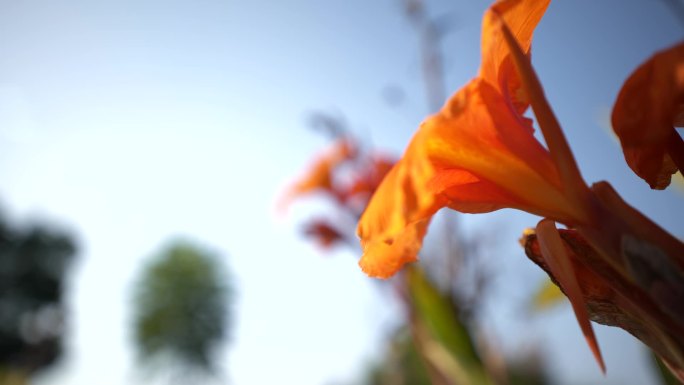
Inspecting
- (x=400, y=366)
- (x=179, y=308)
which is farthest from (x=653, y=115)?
(x=179, y=308)

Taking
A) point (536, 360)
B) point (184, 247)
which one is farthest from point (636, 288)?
point (184, 247)

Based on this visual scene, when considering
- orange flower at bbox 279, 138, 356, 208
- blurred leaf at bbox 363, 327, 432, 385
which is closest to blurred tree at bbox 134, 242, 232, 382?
blurred leaf at bbox 363, 327, 432, 385

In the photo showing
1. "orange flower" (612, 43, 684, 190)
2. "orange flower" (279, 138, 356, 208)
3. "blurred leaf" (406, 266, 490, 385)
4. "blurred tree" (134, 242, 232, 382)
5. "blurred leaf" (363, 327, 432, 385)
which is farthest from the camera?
"blurred tree" (134, 242, 232, 382)

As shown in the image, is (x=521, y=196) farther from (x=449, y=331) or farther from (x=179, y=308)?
(x=179, y=308)

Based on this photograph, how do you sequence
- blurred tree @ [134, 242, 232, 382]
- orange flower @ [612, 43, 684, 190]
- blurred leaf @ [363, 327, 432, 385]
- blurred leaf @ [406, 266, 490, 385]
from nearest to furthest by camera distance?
orange flower @ [612, 43, 684, 190] → blurred leaf @ [406, 266, 490, 385] → blurred leaf @ [363, 327, 432, 385] → blurred tree @ [134, 242, 232, 382]

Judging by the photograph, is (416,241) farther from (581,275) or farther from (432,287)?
(432,287)

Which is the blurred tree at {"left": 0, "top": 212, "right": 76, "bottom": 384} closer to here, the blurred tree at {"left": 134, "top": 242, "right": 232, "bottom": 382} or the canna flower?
the blurred tree at {"left": 134, "top": 242, "right": 232, "bottom": 382}

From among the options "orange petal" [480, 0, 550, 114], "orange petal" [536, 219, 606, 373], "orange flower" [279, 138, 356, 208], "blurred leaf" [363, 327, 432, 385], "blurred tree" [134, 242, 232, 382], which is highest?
"blurred tree" [134, 242, 232, 382]
